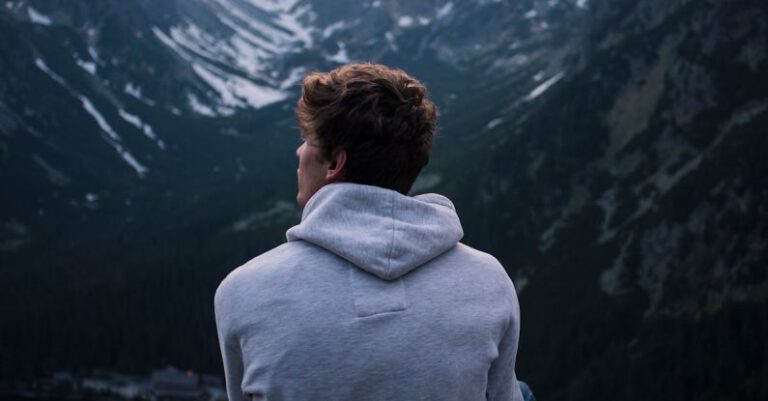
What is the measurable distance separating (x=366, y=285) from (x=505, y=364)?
4.02 ft

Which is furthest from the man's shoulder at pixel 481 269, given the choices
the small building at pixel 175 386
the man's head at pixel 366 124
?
the small building at pixel 175 386

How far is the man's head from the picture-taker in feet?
15.8

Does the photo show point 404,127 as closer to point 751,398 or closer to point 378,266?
point 378,266

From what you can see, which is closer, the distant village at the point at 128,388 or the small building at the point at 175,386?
the small building at the point at 175,386

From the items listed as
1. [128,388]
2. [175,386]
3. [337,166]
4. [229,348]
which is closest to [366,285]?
[337,166]

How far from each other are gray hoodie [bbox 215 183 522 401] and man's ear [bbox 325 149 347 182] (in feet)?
0.40

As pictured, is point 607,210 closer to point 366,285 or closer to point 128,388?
point 128,388

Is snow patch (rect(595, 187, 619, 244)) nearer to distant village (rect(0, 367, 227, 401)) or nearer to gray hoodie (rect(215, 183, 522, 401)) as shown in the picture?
distant village (rect(0, 367, 227, 401))

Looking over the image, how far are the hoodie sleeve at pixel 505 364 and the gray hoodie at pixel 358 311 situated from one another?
0.26 meters

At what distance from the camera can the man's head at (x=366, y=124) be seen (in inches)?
190

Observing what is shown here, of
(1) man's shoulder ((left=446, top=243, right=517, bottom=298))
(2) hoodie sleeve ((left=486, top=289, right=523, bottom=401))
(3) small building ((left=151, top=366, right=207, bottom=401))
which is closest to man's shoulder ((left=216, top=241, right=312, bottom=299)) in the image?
(1) man's shoulder ((left=446, top=243, right=517, bottom=298))

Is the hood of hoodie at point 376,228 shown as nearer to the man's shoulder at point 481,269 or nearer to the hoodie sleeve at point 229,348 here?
the man's shoulder at point 481,269

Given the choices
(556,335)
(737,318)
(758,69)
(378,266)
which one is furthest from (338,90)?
(758,69)

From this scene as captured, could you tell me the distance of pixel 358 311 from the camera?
4.47 m
